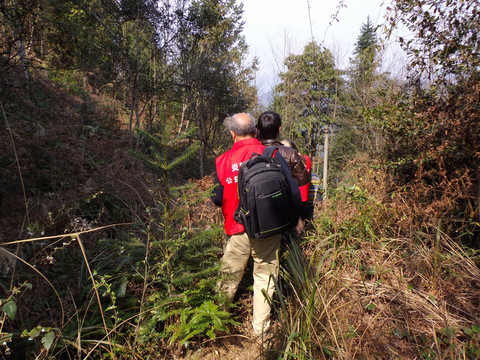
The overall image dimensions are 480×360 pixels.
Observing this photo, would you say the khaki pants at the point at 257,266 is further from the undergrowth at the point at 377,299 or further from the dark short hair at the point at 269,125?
the dark short hair at the point at 269,125

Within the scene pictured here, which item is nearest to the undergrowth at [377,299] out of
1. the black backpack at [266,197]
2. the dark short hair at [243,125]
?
the black backpack at [266,197]

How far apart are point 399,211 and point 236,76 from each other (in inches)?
496

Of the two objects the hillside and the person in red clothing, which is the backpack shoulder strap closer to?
the person in red clothing

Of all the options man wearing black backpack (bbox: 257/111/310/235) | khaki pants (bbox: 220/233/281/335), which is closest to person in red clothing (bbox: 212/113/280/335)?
khaki pants (bbox: 220/233/281/335)

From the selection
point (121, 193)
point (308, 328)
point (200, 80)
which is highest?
point (200, 80)

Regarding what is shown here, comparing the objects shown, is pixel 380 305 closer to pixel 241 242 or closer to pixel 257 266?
pixel 257 266

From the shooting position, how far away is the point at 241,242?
2.32 m

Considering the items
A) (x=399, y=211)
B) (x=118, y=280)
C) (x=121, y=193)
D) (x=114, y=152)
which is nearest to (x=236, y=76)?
(x=114, y=152)

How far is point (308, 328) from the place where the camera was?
1.65 metres

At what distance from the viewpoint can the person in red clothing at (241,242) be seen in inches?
88.8

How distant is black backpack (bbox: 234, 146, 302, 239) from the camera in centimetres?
200

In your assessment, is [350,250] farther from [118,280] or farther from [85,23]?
[85,23]

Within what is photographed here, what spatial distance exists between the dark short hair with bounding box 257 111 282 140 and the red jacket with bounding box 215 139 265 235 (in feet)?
1.29

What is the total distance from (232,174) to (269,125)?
75 centimetres
